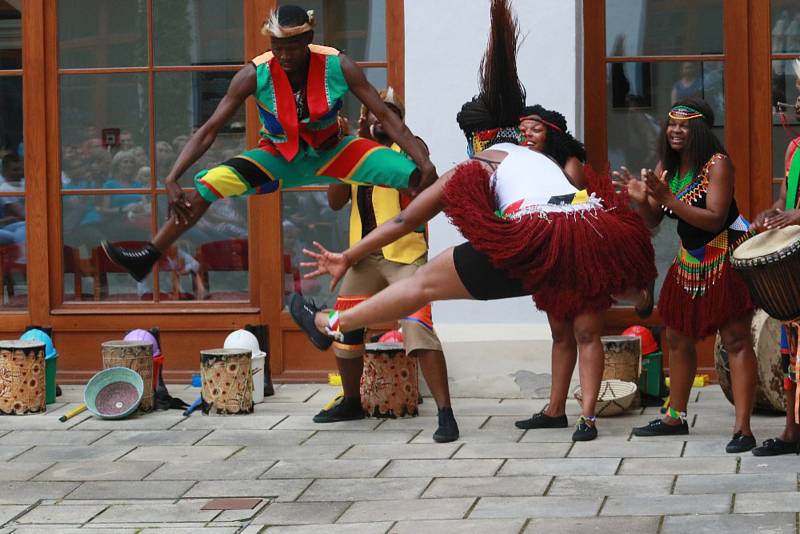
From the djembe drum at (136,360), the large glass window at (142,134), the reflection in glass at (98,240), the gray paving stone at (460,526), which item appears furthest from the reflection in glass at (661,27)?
the gray paving stone at (460,526)

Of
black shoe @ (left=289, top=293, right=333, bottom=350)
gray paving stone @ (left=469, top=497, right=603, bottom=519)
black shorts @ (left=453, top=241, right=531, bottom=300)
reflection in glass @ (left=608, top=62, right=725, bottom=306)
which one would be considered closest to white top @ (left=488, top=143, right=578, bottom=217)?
black shorts @ (left=453, top=241, right=531, bottom=300)

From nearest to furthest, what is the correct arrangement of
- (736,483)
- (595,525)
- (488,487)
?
(595,525) → (736,483) → (488,487)

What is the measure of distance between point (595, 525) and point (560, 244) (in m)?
1.58

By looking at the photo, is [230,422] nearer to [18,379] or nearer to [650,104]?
[18,379]

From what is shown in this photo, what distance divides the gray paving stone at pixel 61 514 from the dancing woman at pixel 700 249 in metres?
2.91

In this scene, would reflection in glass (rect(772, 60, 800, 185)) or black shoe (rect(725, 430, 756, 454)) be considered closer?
black shoe (rect(725, 430, 756, 454))

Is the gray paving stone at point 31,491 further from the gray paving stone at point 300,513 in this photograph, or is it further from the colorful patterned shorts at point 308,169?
the colorful patterned shorts at point 308,169

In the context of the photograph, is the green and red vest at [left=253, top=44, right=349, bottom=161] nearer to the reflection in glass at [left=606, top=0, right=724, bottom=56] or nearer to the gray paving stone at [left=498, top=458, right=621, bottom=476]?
the gray paving stone at [left=498, top=458, right=621, bottom=476]

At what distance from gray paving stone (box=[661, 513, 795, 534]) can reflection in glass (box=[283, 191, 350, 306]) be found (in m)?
4.18

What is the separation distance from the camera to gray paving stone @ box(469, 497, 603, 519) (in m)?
5.65

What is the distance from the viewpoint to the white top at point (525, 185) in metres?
6.64

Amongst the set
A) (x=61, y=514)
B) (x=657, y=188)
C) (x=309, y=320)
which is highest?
(x=657, y=188)

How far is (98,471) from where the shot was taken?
6.83 m

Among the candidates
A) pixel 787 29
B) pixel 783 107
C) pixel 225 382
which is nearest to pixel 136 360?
pixel 225 382
